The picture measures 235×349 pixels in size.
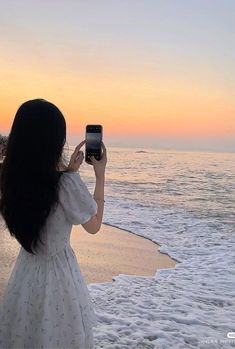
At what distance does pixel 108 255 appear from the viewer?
7.43 meters

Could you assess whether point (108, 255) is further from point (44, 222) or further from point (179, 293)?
point (44, 222)

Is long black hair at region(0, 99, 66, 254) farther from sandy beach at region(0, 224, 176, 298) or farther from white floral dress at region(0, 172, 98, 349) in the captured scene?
sandy beach at region(0, 224, 176, 298)

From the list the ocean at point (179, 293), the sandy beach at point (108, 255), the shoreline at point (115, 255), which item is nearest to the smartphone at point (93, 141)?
the ocean at point (179, 293)

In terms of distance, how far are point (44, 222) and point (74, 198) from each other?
7.1 inches

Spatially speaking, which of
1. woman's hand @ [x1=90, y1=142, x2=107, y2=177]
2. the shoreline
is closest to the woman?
woman's hand @ [x1=90, y1=142, x2=107, y2=177]

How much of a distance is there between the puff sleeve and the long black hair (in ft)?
0.12

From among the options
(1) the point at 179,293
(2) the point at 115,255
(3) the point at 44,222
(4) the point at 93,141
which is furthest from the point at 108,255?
(3) the point at 44,222

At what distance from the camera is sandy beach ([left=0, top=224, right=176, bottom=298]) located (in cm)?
634

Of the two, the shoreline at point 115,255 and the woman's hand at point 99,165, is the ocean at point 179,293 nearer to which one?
the shoreline at point 115,255

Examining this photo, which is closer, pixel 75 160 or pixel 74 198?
pixel 74 198

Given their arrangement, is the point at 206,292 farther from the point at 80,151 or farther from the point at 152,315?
the point at 80,151

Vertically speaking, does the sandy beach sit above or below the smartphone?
below

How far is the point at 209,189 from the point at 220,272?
1568 cm

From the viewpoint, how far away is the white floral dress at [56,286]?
2.11m
